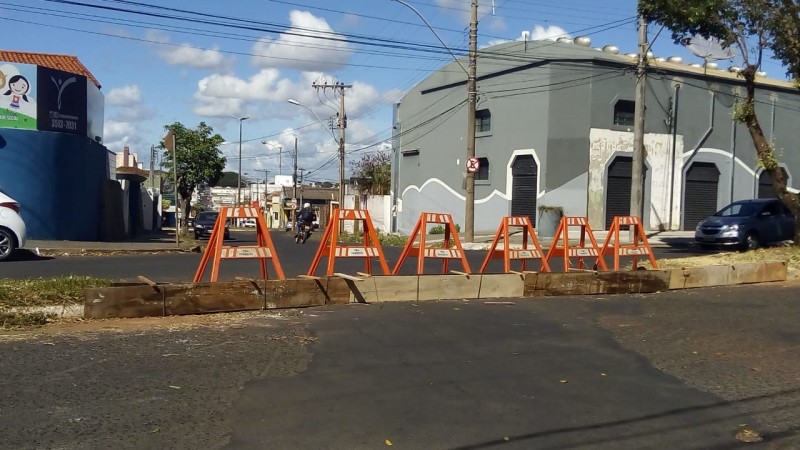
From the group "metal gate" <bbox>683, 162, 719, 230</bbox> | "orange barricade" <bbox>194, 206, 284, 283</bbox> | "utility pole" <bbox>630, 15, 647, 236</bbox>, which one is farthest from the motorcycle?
"orange barricade" <bbox>194, 206, 284, 283</bbox>

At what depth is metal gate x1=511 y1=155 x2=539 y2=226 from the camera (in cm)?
3231

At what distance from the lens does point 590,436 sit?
5.25 metres

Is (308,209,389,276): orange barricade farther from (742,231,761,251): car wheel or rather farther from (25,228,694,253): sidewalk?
(742,231,761,251): car wheel

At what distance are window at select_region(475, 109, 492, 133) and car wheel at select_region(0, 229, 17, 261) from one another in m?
22.8

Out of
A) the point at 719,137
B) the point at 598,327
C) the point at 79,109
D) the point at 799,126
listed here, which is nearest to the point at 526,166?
the point at 719,137

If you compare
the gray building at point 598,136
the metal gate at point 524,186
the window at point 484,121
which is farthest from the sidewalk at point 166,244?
the window at point 484,121

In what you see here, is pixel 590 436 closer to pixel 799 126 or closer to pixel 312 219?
pixel 312 219

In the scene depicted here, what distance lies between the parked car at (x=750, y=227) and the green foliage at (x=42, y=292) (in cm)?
1654


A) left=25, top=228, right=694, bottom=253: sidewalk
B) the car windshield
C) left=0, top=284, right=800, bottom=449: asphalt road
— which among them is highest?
the car windshield

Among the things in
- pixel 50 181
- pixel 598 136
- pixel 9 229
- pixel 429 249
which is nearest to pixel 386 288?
pixel 429 249

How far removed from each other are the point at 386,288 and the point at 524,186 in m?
23.1

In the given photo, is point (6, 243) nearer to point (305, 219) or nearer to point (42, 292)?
point (42, 292)

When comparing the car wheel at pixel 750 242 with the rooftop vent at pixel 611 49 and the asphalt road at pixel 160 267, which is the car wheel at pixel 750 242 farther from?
the rooftop vent at pixel 611 49

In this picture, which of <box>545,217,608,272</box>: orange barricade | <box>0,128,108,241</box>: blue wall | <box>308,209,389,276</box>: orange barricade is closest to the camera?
<box>308,209,389,276</box>: orange barricade
